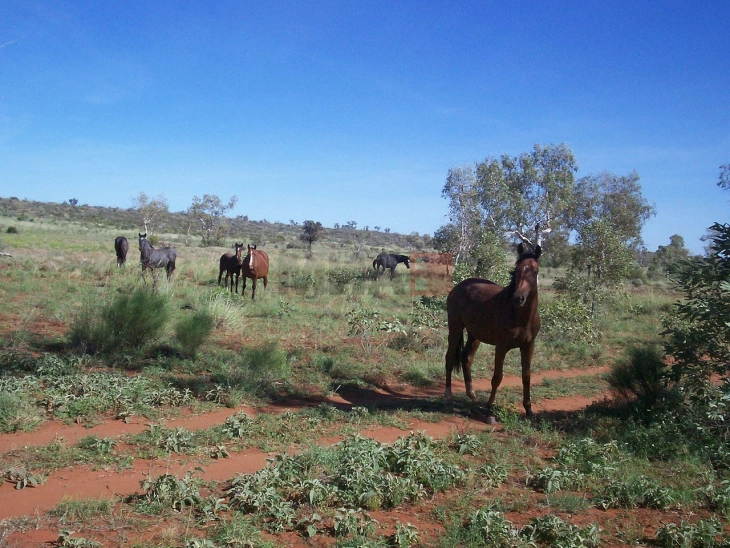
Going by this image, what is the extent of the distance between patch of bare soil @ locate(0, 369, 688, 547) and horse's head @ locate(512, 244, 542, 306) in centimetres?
181

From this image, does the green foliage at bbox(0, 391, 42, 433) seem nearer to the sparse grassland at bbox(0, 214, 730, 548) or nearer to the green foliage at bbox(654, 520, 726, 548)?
the sparse grassland at bbox(0, 214, 730, 548)

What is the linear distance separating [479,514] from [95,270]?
19.8 metres

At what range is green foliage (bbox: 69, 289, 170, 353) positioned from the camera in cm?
948

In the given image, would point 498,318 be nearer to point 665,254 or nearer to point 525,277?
point 525,277

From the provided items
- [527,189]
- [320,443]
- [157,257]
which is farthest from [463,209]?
[320,443]

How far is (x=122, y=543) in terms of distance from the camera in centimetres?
381

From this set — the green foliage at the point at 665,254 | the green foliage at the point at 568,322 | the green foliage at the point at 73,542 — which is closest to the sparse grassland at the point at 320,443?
the green foliage at the point at 73,542

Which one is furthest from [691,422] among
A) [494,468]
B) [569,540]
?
[569,540]

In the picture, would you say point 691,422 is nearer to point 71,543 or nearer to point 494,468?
point 494,468

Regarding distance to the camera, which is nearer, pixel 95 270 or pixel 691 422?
pixel 691 422

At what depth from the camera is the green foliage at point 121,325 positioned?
31.1 ft

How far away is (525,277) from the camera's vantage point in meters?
7.23

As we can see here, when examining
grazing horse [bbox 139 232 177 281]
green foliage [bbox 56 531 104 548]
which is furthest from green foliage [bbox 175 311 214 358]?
grazing horse [bbox 139 232 177 281]

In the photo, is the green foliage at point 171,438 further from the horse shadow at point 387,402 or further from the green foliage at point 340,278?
the green foliage at point 340,278
